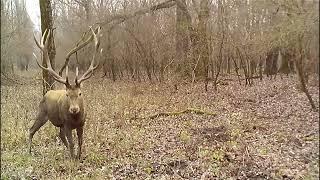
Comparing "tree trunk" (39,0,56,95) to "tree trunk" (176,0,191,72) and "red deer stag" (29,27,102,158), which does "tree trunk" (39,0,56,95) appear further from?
"tree trunk" (176,0,191,72)

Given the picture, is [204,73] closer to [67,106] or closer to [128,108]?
[128,108]

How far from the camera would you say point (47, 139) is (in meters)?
10.1

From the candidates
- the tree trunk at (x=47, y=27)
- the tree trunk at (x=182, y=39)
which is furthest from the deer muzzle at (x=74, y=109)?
the tree trunk at (x=182, y=39)

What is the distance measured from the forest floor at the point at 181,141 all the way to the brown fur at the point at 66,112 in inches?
22.4

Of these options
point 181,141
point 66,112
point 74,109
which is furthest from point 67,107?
point 181,141

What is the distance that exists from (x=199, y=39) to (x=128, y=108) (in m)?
5.04

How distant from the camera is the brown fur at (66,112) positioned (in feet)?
24.9

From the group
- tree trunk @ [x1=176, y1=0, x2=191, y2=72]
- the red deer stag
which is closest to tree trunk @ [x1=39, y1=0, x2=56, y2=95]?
the red deer stag

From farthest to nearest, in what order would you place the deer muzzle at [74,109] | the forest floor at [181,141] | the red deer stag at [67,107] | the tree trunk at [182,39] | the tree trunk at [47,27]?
the tree trunk at [182,39] < the tree trunk at [47,27] < the red deer stag at [67,107] < the deer muzzle at [74,109] < the forest floor at [181,141]

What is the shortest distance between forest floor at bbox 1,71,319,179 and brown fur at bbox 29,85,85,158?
57cm

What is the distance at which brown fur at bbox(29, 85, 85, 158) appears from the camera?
7.59 m

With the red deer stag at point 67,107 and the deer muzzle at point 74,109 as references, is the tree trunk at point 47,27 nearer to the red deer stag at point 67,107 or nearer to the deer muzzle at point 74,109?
the red deer stag at point 67,107

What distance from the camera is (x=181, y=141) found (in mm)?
9617

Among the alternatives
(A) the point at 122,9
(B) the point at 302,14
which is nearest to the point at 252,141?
(B) the point at 302,14
